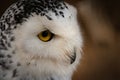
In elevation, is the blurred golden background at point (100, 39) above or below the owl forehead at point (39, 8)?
below

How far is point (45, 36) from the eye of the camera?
5.26 ft

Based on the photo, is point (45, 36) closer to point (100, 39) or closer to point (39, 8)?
point (39, 8)

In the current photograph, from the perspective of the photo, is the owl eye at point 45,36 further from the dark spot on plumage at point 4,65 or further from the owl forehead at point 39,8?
the dark spot on plumage at point 4,65

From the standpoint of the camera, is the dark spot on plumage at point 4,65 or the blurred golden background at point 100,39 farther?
the blurred golden background at point 100,39

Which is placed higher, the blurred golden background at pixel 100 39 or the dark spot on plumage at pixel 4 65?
the dark spot on plumage at pixel 4 65

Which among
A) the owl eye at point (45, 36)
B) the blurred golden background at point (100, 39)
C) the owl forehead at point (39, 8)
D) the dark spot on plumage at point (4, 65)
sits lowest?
the blurred golden background at point (100, 39)

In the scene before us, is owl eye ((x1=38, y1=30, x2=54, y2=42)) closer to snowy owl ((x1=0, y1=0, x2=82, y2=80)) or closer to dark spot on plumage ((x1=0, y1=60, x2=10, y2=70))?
snowy owl ((x1=0, y1=0, x2=82, y2=80))

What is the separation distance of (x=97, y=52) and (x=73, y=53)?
164cm

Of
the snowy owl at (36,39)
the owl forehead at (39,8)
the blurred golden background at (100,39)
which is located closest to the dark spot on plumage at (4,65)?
the snowy owl at (36,39)

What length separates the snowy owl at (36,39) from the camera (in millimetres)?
1595

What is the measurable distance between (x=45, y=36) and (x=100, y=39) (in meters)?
1.78

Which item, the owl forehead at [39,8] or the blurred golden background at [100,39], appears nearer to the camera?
the owl forehead at [39,8]

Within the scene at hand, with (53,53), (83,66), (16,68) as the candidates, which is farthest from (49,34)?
(83,66)

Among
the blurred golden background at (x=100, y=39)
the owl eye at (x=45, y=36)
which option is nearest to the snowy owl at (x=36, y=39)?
the owl eye at (x=45, y=36)
